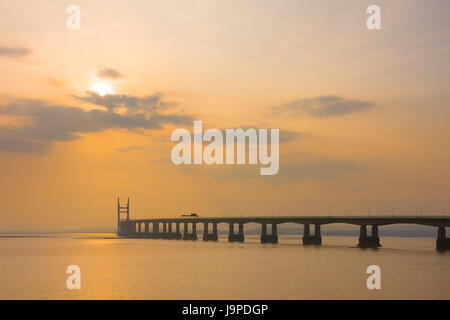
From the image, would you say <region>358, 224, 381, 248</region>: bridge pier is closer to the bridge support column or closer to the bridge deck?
the bridge deck

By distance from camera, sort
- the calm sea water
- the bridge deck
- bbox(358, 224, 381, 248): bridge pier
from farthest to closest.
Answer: bbox(358, 224, 381, 248): bridge pier
the bridge deck
the calm sea water

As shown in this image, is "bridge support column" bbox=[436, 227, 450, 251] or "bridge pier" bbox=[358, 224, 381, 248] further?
"bridge pier" bbox=[358, 224, 381, 248]

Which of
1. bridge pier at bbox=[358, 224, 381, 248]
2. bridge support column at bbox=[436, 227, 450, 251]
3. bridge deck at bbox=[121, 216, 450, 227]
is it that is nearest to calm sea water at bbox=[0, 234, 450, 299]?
bridge deck at bbox=[121, 216, 450, 227]

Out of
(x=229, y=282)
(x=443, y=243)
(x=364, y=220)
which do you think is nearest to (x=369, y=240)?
(x=364, y=220)

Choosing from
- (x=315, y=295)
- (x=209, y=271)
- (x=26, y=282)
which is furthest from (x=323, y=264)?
(x=26, y=282)

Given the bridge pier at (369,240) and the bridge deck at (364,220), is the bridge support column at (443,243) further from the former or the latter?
the bridge pier at (369,240)

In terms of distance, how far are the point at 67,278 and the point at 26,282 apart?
23.1 feet

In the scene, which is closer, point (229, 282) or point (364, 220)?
point (229, 282)

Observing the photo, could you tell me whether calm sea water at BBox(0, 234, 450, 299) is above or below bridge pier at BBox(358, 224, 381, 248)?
above

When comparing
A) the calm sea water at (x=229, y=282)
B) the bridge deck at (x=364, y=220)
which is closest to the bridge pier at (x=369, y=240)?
the bridge deck at (x=364, y=220)

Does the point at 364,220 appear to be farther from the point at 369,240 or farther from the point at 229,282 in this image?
the point at 229,282
